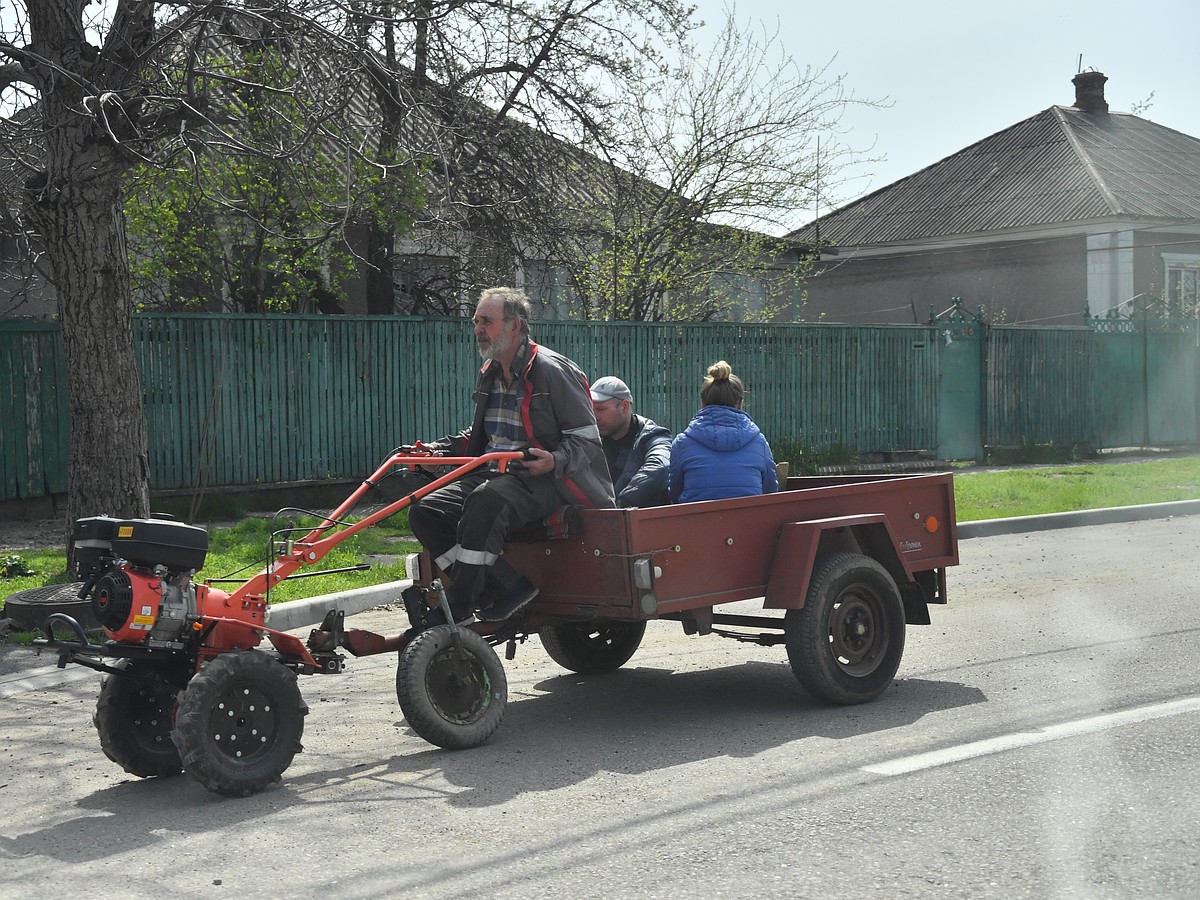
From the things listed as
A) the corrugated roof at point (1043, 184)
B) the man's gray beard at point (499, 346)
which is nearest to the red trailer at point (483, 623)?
the man's gray beard at point (499, 346)

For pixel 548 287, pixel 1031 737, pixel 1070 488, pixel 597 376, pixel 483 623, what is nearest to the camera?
pixel 1031 737

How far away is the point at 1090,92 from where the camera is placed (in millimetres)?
35594

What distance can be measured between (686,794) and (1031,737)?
5.32ft

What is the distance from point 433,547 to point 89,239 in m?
4.52

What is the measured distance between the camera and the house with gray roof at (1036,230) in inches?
1152

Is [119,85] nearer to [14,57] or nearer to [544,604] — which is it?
[14,57]

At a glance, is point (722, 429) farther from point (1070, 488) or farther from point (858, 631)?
point (1070, 488)

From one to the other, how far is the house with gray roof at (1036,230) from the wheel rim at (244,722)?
20.7 m

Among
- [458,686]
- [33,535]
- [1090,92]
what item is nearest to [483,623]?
[458,686]

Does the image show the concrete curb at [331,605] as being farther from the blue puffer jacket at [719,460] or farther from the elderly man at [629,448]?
the blue puffer jacket at [719,460]

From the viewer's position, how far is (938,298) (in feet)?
108

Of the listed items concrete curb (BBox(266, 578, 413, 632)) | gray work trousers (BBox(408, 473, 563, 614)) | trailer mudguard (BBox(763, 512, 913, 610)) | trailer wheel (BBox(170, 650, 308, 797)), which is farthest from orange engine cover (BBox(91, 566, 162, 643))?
concrete curb (BBox(266, 578, 413, 632))

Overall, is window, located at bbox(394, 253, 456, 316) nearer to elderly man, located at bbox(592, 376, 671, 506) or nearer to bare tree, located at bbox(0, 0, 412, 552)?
bare tree, located at bbox(0, 0, 412, 552)

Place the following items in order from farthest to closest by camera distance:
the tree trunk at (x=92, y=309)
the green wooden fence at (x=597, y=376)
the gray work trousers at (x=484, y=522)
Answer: the green wooden fence at (x=597, y=376) < the tree trunk at (x=92, y=309) < the gray work trousers at (x=484, y=522)
